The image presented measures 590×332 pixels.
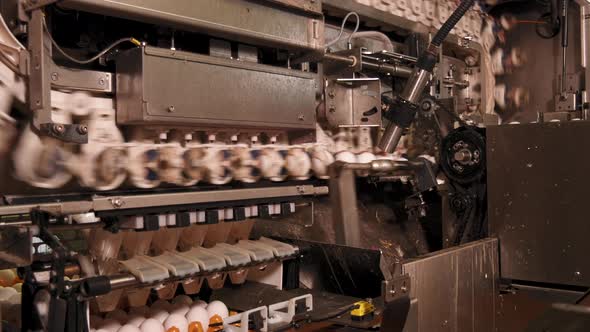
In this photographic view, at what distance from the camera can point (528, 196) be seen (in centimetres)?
200

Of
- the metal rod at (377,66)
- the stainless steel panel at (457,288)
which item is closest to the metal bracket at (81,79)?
the metal rod at (377,66)

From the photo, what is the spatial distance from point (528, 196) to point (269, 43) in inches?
46.2

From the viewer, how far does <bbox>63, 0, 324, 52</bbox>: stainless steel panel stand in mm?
1214

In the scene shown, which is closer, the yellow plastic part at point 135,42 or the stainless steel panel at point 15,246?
the stainless steel panel at point 15,246

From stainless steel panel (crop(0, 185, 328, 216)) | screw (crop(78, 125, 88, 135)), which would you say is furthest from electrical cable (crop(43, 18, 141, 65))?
stainless steel panel (crop(0, 185, 328, 216))

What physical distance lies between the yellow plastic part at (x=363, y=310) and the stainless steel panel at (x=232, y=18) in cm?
80

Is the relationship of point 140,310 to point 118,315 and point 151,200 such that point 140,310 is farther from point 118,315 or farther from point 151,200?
point 151,200

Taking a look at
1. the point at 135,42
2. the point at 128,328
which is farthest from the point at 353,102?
the point at 128,328

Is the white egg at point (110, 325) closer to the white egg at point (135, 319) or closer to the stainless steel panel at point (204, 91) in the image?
the white egg at point (135, 319)

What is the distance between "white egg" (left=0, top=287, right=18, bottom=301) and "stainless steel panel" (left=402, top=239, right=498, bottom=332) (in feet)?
3.41

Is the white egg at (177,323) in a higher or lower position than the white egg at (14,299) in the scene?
lower

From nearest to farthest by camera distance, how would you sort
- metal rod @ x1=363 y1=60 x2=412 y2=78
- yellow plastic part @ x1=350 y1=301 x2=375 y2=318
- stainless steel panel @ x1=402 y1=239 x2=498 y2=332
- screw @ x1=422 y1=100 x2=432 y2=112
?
yellow plastic part @ x1=350 y1=301 x2=375 y2=318, stainless steel panel @ x1=402 y1=239 x2=498 y2=332, metal rod @ x1=363 y1=60 x2=412 y2=78, screw @ x1=422 y1=100 x2=432 y2=112

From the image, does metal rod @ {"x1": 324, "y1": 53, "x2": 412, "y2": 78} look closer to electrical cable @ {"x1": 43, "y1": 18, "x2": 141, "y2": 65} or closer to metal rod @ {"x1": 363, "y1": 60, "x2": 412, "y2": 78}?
metal rod @ {"x1": 363, "y1": 60, "x2": 412, "y2": 78}

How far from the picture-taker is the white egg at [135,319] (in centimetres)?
130
